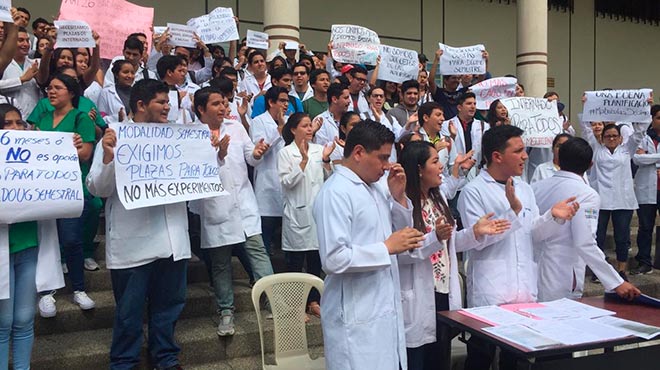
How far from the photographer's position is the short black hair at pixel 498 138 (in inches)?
139

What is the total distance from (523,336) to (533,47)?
11.2 meters

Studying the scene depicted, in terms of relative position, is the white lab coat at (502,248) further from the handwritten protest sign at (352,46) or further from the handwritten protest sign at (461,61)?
the handwritten protest sign at (461,61)

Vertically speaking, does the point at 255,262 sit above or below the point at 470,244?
below

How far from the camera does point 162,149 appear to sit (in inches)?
154

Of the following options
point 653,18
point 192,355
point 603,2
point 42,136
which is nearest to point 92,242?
point 192,355

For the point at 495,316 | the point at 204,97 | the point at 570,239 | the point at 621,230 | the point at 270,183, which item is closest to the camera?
the point at 495,316

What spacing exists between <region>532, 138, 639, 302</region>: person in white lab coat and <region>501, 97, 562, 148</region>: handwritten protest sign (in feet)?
9.84

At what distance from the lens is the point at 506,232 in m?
3.38

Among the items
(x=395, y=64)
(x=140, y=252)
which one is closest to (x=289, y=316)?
(x=140, y=252)

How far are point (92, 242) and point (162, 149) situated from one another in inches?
68.3

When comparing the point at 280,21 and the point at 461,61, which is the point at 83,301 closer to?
the point at 461,61

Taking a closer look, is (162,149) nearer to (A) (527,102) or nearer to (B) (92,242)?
(B) (92,242)

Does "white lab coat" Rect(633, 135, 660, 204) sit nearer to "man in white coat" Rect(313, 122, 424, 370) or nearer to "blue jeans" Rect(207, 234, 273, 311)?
"blue jeans" Rect(207, 234, 273, 311)

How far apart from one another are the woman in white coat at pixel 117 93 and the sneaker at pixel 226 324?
2157mm
